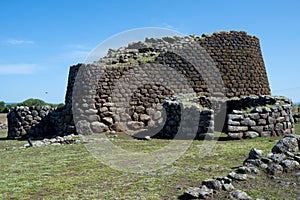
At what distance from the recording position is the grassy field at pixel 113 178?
5648mm

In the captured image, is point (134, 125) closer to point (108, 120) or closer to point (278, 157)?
point (108, 120)

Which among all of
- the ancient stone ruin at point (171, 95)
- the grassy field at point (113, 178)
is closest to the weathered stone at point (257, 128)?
the ancient stone ruin at point (171, 95)

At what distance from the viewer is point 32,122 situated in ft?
60.6

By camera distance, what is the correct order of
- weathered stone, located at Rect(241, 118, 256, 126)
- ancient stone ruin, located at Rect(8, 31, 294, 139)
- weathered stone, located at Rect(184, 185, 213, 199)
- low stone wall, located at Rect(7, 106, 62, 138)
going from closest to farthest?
weathered stone, located at Rect(184, 185, 213, 199) → weathered stone, located at Rect(241, 118, 256, 126) → ancient stone ruin, located at Rect(8, 31, 294, 139) → low stone wall, located at Rect(7, 106, 62, 138)

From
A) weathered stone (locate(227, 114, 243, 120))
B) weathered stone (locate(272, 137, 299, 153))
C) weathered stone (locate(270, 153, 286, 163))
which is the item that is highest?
weathered stone (locate(227, 114, 243, 120))

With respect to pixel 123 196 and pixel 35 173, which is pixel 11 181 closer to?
pixel 35 173

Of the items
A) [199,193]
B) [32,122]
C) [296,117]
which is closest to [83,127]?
[32,122]

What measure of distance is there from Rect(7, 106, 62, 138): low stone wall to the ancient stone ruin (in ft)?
0.17

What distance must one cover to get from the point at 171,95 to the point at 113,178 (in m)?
11.7

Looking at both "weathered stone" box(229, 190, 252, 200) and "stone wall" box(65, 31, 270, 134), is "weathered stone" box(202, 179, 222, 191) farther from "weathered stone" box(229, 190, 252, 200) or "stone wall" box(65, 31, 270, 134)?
"stone wall" box(65, 31, 270, 134)

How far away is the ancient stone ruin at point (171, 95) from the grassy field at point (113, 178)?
265cm

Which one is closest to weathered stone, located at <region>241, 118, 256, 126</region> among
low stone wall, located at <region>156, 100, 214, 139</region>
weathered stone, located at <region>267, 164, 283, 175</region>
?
low stone wall, located at <region>156, 100, 214, 139</region>

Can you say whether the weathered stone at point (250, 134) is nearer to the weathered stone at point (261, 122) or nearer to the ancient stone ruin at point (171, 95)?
the ancient stone ruin at point (171, 95)

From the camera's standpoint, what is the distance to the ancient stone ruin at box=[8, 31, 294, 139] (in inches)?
496
